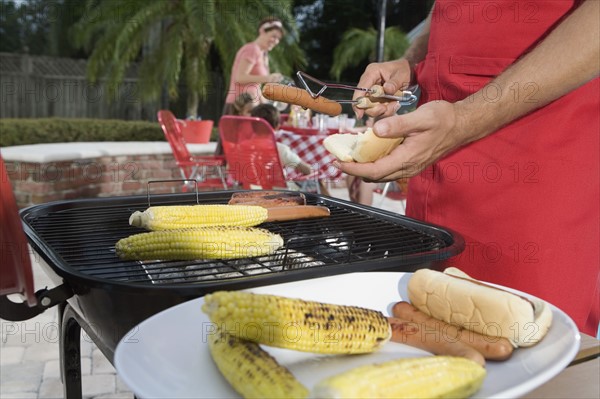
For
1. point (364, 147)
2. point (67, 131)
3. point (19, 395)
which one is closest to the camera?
point (364, 147)

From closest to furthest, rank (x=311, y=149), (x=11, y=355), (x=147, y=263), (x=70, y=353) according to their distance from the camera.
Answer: (x=147, y=263) < (x=70, y=353) < (x=11, y=355) < (x=311, y=149)

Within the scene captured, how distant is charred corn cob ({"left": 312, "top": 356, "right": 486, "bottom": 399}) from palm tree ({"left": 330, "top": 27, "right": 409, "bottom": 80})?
77.0 ft

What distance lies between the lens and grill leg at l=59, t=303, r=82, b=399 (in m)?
1.55

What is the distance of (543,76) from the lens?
4.43 feet

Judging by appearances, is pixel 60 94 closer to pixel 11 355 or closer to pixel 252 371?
pixel 11 355

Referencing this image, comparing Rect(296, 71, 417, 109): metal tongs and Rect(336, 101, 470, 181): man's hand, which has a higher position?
Rect(296, 71, 417, 109): metal tongs

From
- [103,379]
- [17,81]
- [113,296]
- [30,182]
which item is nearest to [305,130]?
[30,182]

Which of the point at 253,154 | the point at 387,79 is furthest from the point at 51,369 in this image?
the point at 253,154

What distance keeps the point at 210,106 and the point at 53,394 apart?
16.9 m

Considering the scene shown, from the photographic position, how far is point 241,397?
2.60 ft

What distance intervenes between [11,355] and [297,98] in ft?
8.41

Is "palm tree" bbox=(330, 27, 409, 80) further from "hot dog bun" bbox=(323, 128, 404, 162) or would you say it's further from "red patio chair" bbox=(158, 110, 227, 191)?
"hot dog bun" bbox=(323, 128, 404, 162)

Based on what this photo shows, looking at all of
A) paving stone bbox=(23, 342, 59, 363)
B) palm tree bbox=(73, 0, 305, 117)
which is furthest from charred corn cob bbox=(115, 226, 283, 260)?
palm tree bbox=(73, 0, 305, 117)

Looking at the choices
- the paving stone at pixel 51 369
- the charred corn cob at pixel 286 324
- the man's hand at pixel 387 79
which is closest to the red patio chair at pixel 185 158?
the paving stone at pixel 51 369
